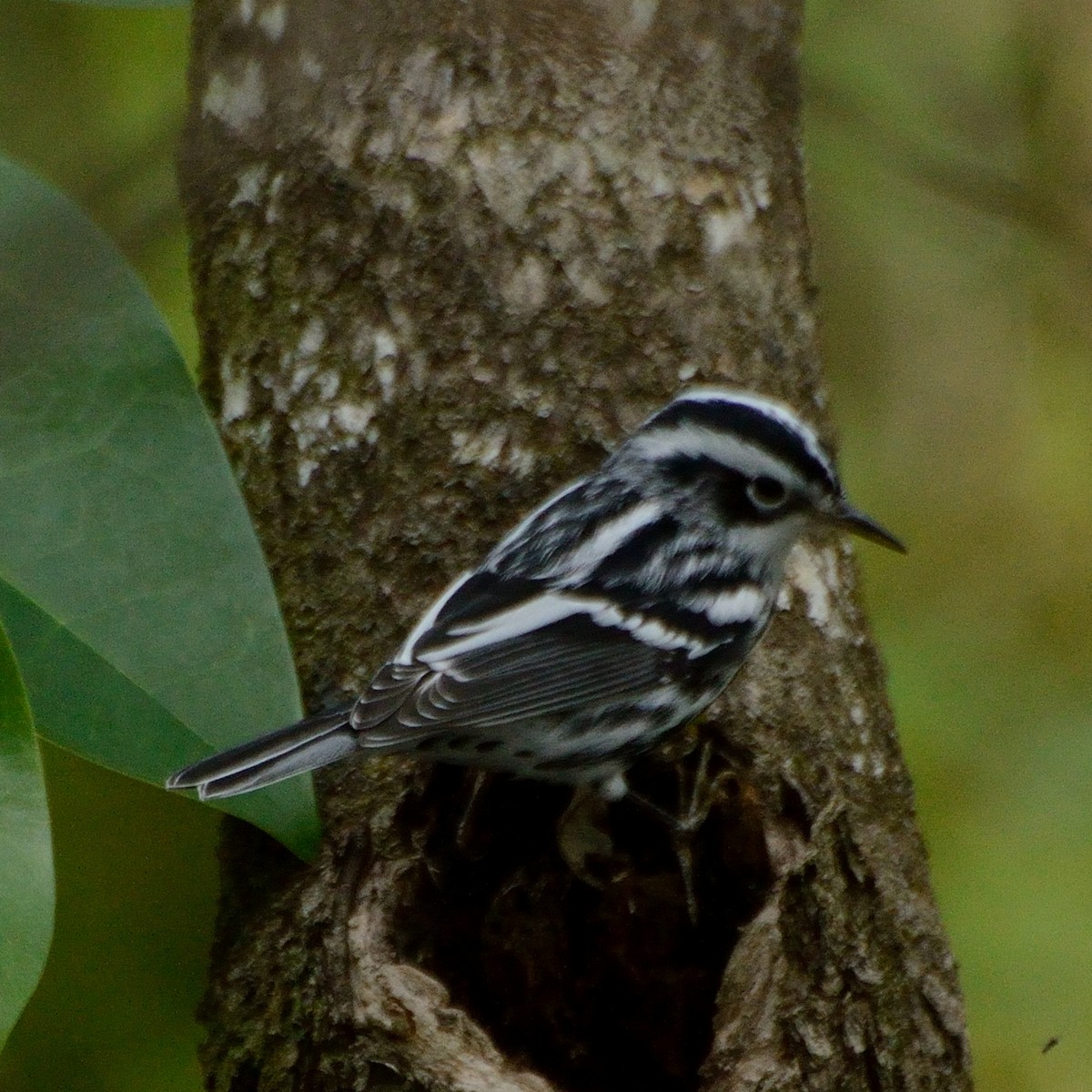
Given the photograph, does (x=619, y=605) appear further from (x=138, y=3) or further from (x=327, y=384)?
(x=138, y=3)

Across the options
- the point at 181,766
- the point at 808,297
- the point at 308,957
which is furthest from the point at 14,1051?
the point at 808,297

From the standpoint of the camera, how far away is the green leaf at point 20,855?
5.38ft

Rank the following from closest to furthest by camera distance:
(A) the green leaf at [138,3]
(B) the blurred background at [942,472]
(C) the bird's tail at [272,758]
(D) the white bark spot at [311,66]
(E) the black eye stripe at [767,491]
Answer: (A) the green leaf at [138,3], (C) the bird's tail at [272,758], (E) the black eye stripe at [767,491], (D) the white bark spot at [311,66], (B) the blurred background at [942,472]

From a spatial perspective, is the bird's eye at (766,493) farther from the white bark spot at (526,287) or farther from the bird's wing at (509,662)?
the white bark spot at (526,287)

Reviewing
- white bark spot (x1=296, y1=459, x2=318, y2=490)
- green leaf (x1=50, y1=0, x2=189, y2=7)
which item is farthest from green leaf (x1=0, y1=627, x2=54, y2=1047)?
white bark spot (x1=296, y1=459, x2=318, y2=490)

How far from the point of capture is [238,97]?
2719 millimetres

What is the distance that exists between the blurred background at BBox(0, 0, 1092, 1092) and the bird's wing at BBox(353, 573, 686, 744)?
87 centimetres

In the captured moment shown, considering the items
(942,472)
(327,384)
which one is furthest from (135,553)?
(942,472)

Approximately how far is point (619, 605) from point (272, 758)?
75cm

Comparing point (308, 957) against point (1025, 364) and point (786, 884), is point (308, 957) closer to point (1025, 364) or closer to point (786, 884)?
point (786, 884)

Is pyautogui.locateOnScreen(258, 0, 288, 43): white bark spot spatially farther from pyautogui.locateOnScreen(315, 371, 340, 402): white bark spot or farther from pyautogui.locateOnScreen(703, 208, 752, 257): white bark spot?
pyautogui.locateOnScreen(703, 208, 752, 257): white bark spot

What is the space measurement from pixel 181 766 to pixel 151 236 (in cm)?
72

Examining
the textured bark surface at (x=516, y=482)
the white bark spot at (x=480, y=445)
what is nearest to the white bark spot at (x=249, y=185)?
the textured bark surface at (x=516, y=482)

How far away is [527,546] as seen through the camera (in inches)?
93.7
